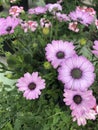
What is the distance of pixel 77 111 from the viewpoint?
742 millimetres

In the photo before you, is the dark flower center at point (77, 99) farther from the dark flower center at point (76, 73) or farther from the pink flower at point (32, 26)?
the pink flower at point (32, 26)

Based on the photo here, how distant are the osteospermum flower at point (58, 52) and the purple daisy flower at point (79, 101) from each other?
0.26 ft

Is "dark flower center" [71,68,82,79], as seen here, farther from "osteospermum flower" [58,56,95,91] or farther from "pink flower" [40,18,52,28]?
"pink flower" [40,18,52,28]

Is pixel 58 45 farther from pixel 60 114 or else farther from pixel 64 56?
pixel 60 114

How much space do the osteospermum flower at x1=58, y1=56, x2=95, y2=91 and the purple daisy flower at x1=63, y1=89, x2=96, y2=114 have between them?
19mm

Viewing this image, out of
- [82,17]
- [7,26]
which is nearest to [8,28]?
[7,26]

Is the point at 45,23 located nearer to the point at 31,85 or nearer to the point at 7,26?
the point at 7,26

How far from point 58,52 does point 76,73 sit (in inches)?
3.0

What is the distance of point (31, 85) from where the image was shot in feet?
2.57

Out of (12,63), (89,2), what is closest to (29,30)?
(12,63)

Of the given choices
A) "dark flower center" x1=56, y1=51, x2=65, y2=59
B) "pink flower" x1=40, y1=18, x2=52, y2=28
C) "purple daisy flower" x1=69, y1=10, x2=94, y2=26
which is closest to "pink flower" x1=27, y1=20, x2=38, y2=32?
"pink flower" x1=40, y1=18, x2=52, y2=28

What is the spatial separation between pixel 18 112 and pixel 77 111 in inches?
10.3

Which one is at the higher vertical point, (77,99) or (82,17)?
(82,17)

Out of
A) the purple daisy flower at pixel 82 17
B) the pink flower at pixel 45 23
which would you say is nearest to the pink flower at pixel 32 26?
the pink flower at pixel 45 23
